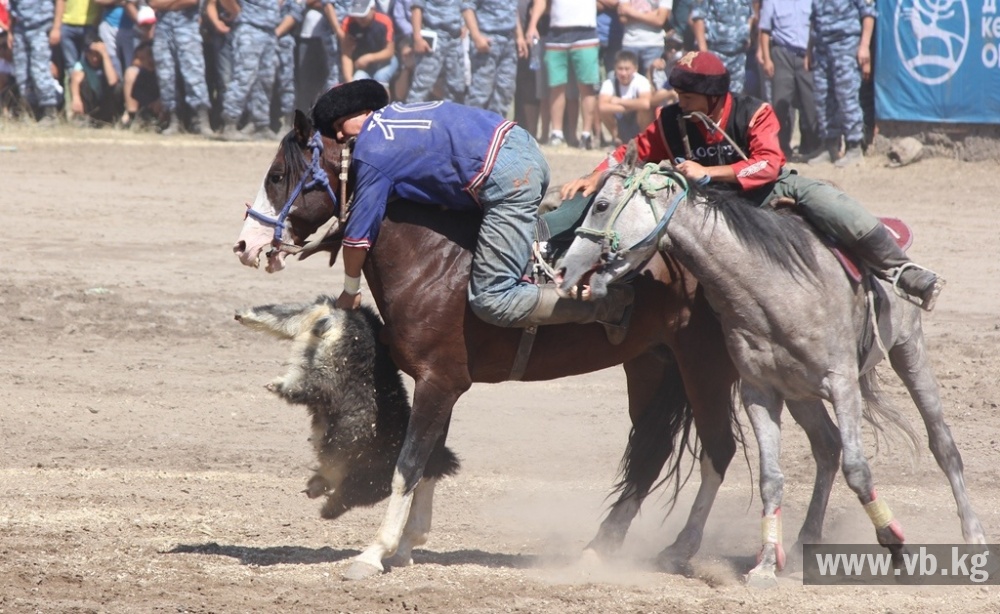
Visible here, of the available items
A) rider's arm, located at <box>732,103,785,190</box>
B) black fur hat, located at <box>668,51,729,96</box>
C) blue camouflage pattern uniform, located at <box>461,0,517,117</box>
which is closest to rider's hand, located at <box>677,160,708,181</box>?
rider's arm, located at <box>732,103,785,190</box>

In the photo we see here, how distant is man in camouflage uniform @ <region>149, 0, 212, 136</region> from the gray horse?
1187cm

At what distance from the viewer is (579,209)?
5.75m

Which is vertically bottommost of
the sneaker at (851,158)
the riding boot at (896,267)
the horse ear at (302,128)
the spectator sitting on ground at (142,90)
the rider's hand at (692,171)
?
the sneaker at (851,158)

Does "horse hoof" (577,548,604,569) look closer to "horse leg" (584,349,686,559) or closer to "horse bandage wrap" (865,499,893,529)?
"horse leg" (584,349,686,559)

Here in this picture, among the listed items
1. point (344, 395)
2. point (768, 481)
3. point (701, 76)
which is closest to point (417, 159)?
point (344, 395)

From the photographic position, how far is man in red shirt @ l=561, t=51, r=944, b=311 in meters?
5.44

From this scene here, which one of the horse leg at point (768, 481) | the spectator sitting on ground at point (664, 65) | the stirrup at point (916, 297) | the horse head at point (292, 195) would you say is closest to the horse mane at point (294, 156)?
the horse head at point (292, 195)

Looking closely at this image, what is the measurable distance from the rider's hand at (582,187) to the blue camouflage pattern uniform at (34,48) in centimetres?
1224

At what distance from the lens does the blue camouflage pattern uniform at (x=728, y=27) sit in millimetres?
15859

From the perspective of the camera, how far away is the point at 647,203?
5297 mm

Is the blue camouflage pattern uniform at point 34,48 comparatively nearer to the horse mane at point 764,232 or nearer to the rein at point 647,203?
the rein at point 647,203

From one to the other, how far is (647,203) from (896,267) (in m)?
1.07

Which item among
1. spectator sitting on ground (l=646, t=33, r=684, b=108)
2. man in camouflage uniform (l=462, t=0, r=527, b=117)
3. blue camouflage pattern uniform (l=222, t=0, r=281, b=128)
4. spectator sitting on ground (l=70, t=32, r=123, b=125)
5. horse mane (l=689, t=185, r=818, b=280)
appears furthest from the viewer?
man in camouflage uniform (l=462, t=0, r=527, b=117)

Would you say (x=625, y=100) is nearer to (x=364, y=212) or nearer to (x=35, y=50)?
(x=35, y=50)
